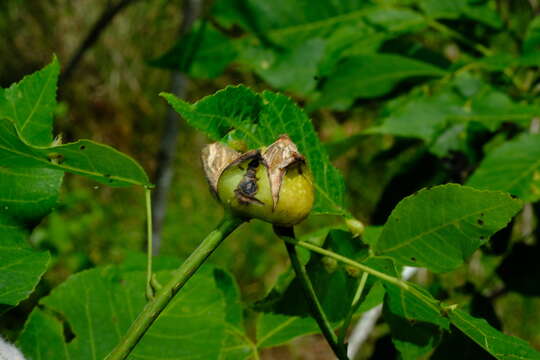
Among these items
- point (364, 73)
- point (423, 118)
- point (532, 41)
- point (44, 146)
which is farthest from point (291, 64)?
point (44, 146)

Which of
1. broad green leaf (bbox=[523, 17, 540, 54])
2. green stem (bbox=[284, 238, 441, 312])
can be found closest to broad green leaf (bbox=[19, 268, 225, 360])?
green stem (bbox=[284, 238, 441, 312])

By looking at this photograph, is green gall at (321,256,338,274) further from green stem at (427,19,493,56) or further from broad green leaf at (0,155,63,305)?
green stem at (427,19,493,56)

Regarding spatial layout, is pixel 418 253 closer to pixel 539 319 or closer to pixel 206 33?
pixel 206 33

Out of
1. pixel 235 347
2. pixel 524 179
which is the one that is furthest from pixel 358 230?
pixel 524 179

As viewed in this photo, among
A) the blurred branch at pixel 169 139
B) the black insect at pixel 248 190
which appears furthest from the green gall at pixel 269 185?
the blurred branch at pixel 169 139

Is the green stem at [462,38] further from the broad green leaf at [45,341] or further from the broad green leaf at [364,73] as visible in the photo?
the broad green leaf at [45,341]

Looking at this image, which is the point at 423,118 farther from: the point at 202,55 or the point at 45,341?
the point at 45,341
